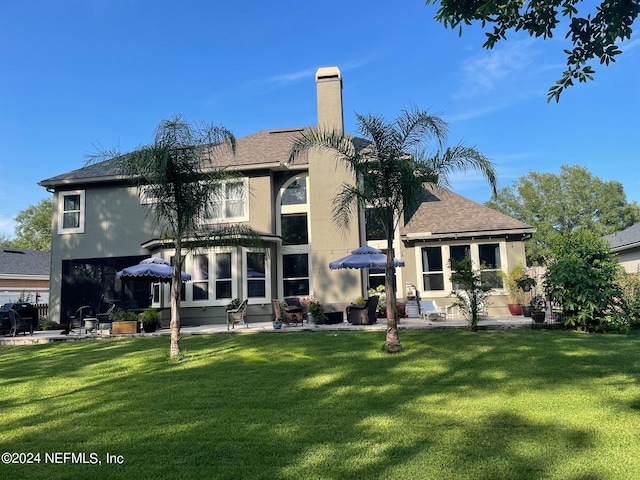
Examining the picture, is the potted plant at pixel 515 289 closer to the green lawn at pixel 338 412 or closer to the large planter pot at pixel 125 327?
the green lawn at pixel 338 412

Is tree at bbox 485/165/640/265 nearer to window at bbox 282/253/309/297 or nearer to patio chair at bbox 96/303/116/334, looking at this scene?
window at bbox 282/253/309/297

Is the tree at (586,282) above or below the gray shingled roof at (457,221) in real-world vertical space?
below

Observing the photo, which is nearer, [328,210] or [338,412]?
[338,412]

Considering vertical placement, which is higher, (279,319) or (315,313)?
(315,313)

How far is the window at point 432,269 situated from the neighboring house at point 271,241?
4 centimetres

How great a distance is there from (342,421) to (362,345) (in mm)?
4714

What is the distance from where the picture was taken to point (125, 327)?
12.8 m

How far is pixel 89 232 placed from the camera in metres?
17.5

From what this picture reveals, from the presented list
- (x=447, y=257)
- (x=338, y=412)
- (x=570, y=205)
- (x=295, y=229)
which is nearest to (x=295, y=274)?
(x=295, y=229)

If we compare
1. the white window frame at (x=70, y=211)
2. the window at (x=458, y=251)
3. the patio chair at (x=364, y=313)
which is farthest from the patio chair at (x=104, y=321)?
the window at (x=458, y=251)

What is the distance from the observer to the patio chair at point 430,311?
1352 cm

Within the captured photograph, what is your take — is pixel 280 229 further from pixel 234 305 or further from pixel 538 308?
pixel 538 308

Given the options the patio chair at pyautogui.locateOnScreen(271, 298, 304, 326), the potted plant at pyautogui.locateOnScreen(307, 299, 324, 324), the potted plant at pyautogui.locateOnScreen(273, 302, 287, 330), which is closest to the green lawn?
the potted plant at pyautogui.locateOnScreen(273, 302, 287, 330)

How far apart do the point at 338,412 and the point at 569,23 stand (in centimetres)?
509
